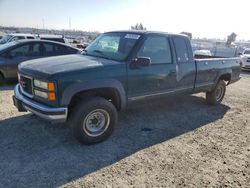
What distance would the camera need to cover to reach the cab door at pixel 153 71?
4.19 meters

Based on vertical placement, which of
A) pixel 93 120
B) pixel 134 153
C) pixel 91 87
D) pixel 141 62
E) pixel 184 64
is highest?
pixel 141 62

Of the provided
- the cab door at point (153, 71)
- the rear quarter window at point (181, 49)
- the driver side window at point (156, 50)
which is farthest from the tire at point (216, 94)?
the driver side window at point (156, 50)

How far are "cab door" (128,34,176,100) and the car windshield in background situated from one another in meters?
0.22

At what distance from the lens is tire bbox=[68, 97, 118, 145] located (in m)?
3.63

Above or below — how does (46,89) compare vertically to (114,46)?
below

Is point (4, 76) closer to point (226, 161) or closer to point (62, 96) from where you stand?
point (62, 96)

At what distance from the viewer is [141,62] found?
400 centimetres

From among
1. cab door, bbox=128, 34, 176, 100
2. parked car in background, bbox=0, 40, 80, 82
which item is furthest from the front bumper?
parked car in background, bbox=0, 40, 80, 82

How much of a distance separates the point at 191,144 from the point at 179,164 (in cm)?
79

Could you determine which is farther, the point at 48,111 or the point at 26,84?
the point at 26,84

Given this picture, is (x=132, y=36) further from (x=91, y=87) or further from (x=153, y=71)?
(x=91, y=87)

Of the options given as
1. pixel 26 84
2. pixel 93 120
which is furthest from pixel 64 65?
pixel 93 120

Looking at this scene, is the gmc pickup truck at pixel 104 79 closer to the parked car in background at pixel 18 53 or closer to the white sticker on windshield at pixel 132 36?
the white sticker on windshield at pixel 132 36

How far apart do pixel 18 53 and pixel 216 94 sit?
251 inches
